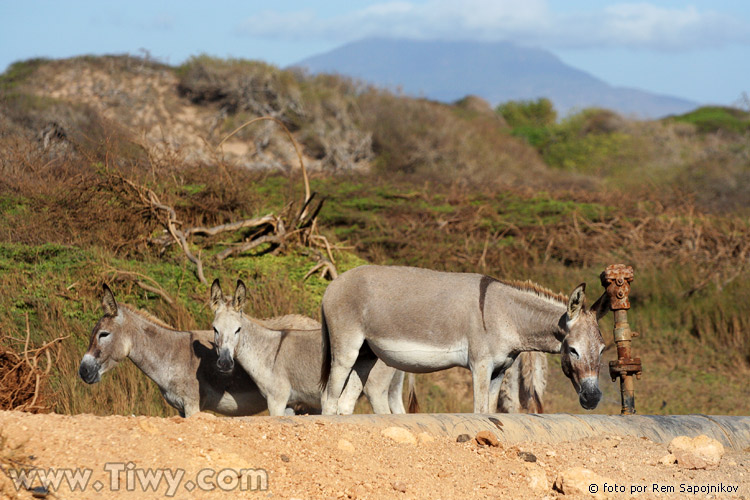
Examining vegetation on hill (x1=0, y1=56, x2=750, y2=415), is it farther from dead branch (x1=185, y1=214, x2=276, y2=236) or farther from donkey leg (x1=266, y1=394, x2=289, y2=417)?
donkey leg (x1=266, y1=394, x2=289, y2=417)

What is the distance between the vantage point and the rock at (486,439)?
5.66 m

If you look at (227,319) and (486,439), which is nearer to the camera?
(486,439)

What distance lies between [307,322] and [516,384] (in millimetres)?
2556

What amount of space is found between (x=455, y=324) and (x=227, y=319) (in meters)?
2.18

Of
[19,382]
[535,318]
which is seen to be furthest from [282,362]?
[19,382]

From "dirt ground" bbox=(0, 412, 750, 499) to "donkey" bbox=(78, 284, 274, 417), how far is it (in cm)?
317

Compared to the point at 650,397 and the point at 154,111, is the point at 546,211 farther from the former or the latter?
the point at 154,111

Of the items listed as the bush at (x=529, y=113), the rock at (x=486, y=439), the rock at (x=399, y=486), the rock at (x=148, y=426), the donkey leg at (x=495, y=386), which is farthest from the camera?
the bush at (x=529, y=113)

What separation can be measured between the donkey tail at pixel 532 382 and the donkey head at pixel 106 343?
398cm

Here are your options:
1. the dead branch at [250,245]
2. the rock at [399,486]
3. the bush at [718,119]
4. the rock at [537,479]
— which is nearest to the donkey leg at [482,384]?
the rock at [537,479]

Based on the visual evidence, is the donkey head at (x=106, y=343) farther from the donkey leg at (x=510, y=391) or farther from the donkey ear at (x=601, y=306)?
the donkey ear at (x=601, y=306)

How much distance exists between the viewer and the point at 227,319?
8164 mm

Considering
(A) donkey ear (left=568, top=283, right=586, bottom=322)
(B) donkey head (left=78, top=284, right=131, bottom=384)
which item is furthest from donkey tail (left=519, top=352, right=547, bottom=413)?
(B) donkey head (left=78, top=284, right=131, bottom=384)

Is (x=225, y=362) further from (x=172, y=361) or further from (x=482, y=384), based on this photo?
(x=482, y=384)
